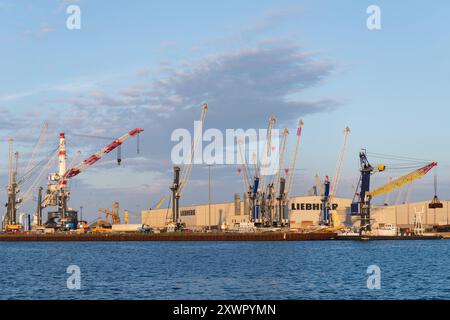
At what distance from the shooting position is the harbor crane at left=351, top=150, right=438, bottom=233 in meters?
177

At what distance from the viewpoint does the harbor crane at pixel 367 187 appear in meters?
177

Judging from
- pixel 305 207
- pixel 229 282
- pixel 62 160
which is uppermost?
pixel 62 160

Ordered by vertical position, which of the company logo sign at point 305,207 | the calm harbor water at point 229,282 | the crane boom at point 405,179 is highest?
the crane boom at point 405,179

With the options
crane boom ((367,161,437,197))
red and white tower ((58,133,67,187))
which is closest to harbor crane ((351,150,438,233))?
crane boom ((367,161,437,197))

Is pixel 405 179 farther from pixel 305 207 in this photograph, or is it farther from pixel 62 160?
pixel 62 160

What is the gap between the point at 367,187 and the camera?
17612 centimetres

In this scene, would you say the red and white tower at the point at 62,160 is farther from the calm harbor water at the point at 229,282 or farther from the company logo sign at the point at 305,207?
the calm harbor water at the point at 229,282

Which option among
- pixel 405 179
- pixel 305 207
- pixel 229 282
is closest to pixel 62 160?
pixel 305 207

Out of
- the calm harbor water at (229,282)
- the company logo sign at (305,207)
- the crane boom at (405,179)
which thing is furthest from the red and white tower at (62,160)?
the calm harbor water at (229,282)

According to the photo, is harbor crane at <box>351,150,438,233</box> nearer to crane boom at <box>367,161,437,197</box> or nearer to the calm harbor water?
crane boom at <box>367,161,437,197</box>

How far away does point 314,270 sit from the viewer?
70.1m
